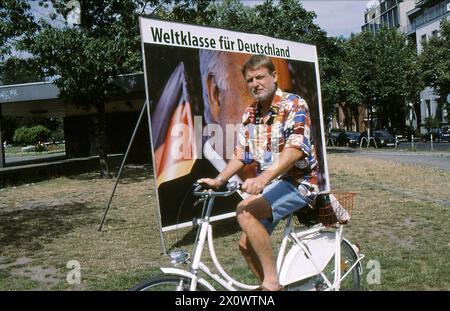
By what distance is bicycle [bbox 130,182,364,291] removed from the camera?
3.01 metres

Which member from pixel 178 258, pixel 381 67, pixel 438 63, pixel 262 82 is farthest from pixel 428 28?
pixel 178 258

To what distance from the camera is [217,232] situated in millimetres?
8047

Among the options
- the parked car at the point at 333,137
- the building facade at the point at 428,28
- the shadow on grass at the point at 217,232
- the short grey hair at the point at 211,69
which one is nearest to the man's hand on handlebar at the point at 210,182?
the short grey hair at the point at 211,69

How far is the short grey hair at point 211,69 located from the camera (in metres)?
7.04

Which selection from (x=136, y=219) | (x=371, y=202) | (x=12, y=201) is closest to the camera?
(x=136, y=219)

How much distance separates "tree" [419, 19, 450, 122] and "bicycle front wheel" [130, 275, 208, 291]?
114ft

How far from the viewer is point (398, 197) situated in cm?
1091

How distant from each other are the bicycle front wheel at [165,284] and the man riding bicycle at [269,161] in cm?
56

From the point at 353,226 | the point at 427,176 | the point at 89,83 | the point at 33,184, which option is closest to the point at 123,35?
the point at 89,83

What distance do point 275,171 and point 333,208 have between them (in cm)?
87

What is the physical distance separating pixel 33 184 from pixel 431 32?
42.7 m

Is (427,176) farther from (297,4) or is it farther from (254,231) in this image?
(297,4)

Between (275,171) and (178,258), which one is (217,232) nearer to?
(275,171)

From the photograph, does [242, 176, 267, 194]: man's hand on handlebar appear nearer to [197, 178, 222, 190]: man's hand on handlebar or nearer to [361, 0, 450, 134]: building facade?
[197, 178, 222, 190]: man's hand on handlebar
